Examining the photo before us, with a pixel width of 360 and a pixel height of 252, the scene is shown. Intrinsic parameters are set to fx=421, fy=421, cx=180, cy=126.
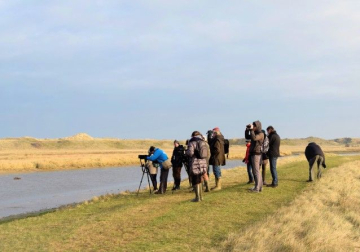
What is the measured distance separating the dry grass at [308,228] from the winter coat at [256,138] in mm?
1930

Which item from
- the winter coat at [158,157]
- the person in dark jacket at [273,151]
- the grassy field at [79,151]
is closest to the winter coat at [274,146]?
the person in dark jacket at [273,151]

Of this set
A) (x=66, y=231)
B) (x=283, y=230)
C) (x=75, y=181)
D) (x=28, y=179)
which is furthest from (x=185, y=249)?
(x=28, y=179)

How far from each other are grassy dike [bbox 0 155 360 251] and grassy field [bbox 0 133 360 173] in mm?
29105

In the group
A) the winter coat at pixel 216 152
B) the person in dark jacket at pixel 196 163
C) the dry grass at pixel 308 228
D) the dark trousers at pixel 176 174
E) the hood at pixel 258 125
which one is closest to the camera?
the dry grass at pixel 308 228

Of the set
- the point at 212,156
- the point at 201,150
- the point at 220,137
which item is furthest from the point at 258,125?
the point at 201,150

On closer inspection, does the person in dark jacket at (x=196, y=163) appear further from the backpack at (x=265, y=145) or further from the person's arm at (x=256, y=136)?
the backpack at (x=265, y=145)

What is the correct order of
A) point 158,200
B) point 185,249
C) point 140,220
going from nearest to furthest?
point 185,249 → point 140,220 → point 158,200

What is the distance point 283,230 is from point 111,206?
639cm

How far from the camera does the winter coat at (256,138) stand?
13.1 meters

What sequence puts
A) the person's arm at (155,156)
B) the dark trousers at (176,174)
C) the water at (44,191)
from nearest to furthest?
the person's arm at (155,156) → the dark trousers at (176,174) → the water at (44,191)

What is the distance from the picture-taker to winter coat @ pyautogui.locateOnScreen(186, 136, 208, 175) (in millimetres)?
12141

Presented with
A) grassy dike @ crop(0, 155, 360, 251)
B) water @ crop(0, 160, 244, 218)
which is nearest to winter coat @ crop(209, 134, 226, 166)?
grassy dike @ crop(0, 155, 360, 251)

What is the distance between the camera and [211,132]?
47.4ft

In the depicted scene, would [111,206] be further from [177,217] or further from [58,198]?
[58,198]
